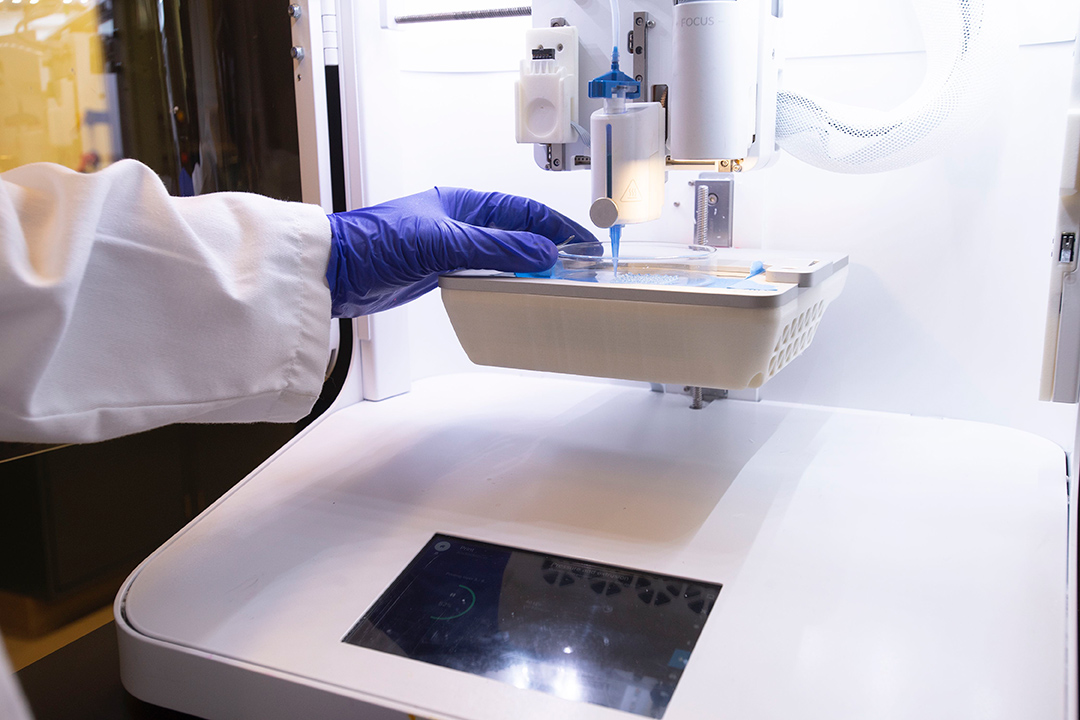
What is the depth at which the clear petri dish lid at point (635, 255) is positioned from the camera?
3.32 ft

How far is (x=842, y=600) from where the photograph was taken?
717 mm

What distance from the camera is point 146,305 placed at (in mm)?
761

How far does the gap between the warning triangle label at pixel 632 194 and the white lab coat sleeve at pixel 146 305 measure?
327 millimetres

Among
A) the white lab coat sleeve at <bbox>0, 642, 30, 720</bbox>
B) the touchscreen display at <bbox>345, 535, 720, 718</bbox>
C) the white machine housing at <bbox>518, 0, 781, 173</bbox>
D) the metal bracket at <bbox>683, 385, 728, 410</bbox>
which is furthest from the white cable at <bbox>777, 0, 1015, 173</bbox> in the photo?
the white lab coat sleeve at <bbox>0, 642, 30, 720</bbox>

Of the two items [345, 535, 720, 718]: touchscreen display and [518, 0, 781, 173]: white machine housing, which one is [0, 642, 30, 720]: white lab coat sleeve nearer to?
[345, 535, 720, 718]: touchscreen display

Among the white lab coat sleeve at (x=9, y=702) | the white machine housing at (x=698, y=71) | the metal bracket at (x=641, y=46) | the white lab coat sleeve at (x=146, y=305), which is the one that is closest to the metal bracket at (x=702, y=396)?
the white machine housing at (x=698, y=71)

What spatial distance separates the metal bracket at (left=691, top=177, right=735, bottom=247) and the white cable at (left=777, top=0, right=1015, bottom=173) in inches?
5.4

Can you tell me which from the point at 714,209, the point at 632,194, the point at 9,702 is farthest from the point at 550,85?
the point at 9,702

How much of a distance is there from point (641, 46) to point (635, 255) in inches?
9.8

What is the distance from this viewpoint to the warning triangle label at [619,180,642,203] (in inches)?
35.5

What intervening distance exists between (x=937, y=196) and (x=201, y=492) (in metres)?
1.18

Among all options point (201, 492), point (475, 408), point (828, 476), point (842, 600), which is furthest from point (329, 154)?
point (842, 600)

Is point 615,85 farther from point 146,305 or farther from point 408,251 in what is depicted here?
point 146,305

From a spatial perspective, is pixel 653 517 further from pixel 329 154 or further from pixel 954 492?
pixel 329 154
